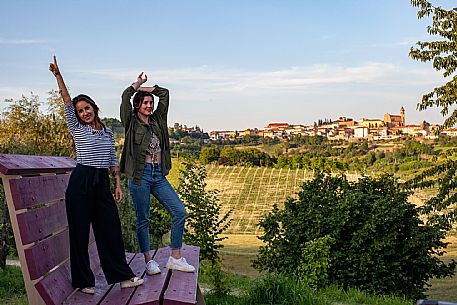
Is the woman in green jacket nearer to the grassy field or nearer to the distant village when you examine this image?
the grassy field

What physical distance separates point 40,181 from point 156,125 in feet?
3.76

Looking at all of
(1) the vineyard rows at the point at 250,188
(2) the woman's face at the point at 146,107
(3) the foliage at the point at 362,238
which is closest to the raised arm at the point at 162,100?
(2) the woman's face at the point at 146,107

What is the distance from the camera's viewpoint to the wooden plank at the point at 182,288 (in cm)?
320

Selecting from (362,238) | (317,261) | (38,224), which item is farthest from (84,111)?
(362,238)

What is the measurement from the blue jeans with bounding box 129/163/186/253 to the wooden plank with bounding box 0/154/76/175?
1.82 feet

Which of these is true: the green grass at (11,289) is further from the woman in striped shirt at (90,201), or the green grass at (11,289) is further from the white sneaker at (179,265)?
the woman in striped shirt at (90,201)

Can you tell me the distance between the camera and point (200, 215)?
43.5 feet

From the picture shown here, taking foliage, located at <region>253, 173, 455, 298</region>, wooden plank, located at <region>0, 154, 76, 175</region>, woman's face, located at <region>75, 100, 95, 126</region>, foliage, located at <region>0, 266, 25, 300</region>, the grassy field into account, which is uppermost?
woman's face, located at <region>75, 100, 95, 126</region>

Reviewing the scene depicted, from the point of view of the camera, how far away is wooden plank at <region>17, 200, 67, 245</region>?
3.18 meters

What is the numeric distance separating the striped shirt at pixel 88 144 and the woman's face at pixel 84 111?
32 mm

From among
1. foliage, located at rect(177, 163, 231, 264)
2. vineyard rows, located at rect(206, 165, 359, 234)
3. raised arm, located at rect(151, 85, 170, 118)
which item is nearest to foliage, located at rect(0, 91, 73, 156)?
foliage, located at rect(177, 163, 231, 264)

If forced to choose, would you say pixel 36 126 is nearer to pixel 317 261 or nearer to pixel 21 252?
pixel 317 261

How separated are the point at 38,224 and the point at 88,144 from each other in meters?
0.69

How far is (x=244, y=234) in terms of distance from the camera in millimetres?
40625
